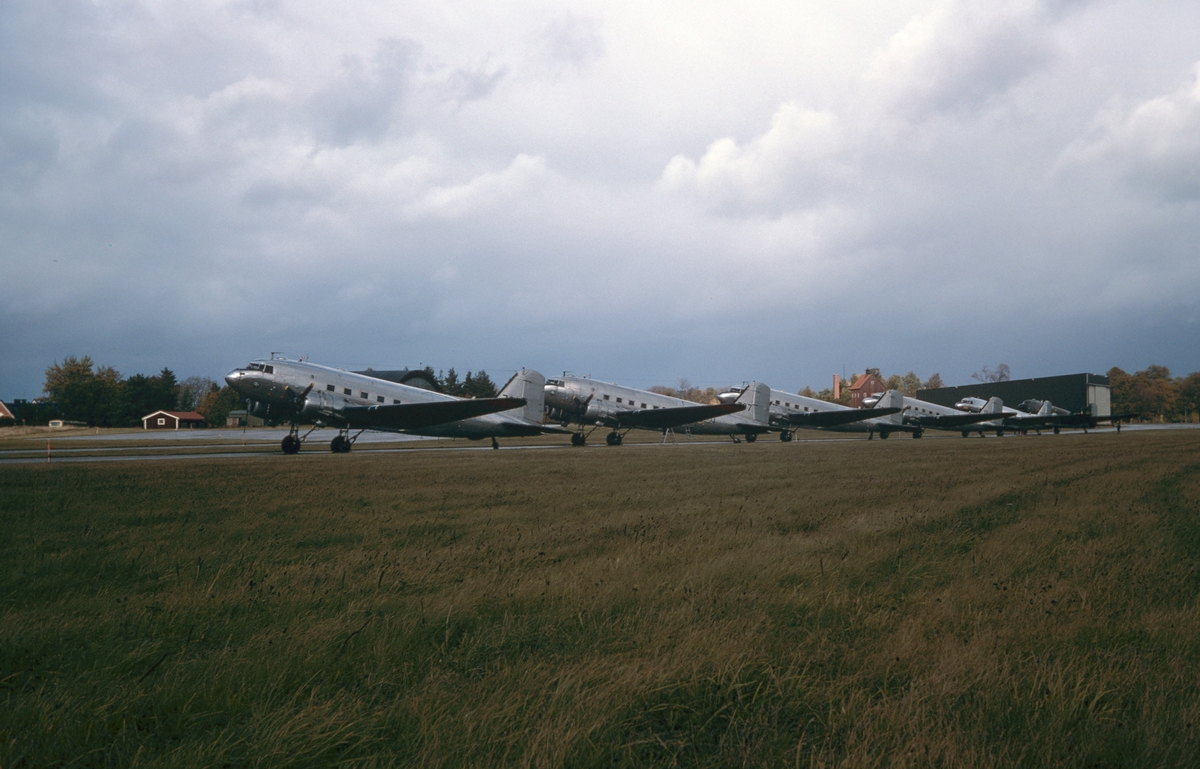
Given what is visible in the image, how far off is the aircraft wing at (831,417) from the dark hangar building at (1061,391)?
65.4 m

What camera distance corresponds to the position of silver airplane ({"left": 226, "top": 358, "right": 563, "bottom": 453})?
27.4 m

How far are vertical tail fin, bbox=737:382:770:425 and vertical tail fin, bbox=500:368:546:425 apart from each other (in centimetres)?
1789

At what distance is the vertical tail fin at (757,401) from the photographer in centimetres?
4547

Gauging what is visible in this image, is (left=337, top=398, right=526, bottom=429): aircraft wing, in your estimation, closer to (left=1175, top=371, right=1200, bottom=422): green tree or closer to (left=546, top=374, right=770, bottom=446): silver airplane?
(left=546, top=374, right=770, bottom=446): silver airplane

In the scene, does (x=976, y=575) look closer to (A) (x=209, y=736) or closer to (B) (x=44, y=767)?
(A) (x=209, y=736)

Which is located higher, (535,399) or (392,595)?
(535,399)

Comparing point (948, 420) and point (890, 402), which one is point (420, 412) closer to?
point (890, 402)

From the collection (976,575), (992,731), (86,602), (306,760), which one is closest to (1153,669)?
(992,731)

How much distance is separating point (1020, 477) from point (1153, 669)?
546 inches

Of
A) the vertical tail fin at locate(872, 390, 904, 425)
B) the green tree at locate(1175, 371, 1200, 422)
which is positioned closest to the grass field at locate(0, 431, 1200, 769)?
the vertical tail fin at locate(872, 390, 904, 425)

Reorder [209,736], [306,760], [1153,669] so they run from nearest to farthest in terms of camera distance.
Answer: [306,760] → [209,736] → [1153,669]

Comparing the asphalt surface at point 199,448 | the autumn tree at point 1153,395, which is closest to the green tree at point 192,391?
the asphalt surface at point 199,448

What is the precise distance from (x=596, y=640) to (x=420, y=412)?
2706cm

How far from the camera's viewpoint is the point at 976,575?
5.78 meters
